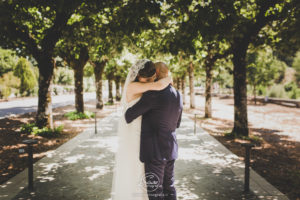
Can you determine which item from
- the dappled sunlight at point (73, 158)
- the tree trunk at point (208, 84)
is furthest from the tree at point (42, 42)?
the tree trunk at point (208, 84)

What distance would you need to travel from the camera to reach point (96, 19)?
→ 8.29 meters

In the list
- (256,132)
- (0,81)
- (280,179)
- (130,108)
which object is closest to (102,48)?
(130,108)

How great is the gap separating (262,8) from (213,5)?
12.5ft

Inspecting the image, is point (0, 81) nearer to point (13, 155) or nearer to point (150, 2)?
point (13, 155)

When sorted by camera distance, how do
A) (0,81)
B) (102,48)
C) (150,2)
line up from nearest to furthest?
(150,2) → (102,48) → (0,81)

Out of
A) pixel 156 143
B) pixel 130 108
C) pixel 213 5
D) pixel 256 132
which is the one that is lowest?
pixel 256 132

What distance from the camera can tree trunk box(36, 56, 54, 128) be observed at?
30.3ft

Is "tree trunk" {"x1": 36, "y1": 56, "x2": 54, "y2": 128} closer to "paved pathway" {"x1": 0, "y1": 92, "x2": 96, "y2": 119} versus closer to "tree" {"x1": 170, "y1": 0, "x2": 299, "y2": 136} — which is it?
"tree" {"x1": 170, "y1": 0, "x2": 299, "y2": 136}

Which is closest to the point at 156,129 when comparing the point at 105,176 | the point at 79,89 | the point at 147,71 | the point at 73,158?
the point at 147,71

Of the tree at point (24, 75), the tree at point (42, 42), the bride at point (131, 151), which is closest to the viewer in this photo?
the bride at point (131, 151)

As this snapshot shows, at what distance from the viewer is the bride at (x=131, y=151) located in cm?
295

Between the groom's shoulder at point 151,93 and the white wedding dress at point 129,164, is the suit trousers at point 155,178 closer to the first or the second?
→ the white wedding dress at point 129,164

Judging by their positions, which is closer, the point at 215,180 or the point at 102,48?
the point at 215,180

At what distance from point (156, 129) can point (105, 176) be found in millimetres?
2893
